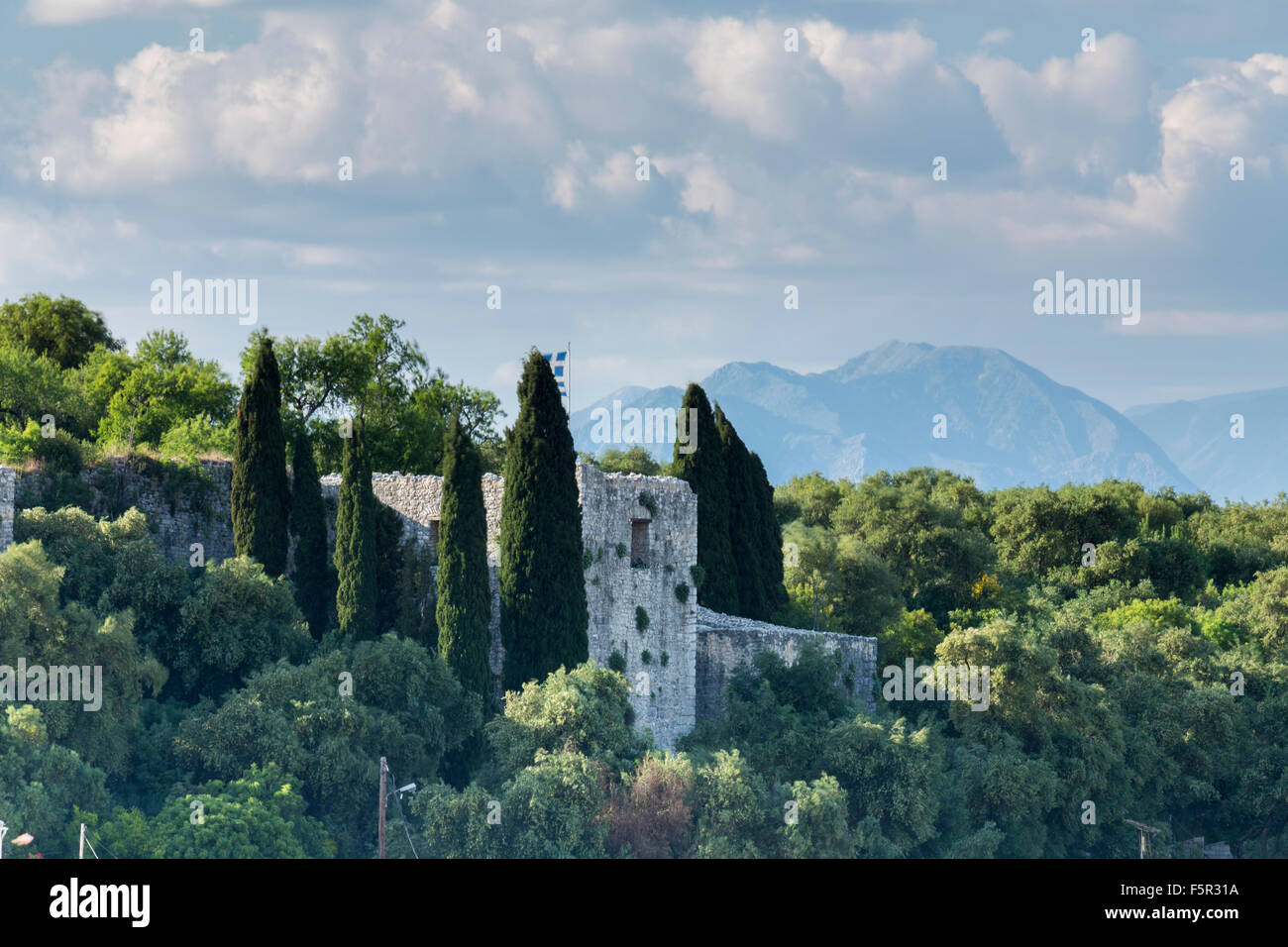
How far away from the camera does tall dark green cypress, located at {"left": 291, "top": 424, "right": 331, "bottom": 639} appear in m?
32.9

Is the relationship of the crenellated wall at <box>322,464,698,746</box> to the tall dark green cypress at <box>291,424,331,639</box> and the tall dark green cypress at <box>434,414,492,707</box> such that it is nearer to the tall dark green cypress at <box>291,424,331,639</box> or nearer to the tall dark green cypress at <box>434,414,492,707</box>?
the tall dark green cypress at <box>434,414,492,707</box>

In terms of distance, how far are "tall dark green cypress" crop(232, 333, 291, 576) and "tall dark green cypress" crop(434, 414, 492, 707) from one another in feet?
12.1

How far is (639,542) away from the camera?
1358 inches

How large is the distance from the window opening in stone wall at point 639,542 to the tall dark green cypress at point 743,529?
6.24 metres

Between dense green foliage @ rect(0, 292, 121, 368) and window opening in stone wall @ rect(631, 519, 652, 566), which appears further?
A: dense green foliage @ rect(0, 292, 121, 368)

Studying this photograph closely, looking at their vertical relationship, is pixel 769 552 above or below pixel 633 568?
above

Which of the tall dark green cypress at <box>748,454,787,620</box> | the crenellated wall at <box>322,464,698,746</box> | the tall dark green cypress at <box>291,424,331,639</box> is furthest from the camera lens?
the tall dark green cypress at <box>748,454,787,620</box>

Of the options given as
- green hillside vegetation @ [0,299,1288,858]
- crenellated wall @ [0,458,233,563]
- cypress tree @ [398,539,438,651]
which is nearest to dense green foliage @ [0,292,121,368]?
green hillside vegetation @ [0,299,1288,858]

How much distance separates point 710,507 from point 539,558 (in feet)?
28.3

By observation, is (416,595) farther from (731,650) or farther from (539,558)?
(731,650)

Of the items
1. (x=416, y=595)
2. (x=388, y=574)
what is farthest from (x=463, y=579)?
(x=388, y=574)

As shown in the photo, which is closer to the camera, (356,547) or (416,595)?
(356,547)

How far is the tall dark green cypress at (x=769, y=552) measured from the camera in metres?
41.6

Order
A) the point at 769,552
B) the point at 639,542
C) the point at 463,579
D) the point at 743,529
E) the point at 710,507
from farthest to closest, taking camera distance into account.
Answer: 1. the point at 769,552
2. the point at 743,529
3. the point at 710,507
4. the point at 639,542
5. the point at 463,579
